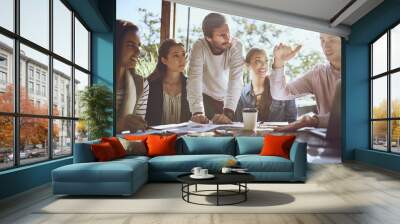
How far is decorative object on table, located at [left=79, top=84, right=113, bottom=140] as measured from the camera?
8.00 m

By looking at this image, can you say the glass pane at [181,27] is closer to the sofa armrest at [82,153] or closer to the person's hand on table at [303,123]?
the person's hand on table at [303,123]

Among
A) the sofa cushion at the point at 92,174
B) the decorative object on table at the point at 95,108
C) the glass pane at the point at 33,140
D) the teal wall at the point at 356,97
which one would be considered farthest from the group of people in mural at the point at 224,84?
the sofa cushion at the point at 92,174

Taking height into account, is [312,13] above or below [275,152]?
above

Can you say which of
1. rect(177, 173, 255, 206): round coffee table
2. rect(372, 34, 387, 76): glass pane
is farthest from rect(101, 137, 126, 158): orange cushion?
rect(372, 34, 387, 76): glass pane

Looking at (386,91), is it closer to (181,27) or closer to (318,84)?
(318,84)

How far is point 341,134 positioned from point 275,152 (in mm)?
3848

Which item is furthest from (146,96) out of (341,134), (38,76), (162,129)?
(341,134)

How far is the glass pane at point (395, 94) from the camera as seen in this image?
26.3ft

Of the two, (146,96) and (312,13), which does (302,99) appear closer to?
(312,13)

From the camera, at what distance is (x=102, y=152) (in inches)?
231

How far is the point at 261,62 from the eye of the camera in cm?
980

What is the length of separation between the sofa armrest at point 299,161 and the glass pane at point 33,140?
13.7 feet

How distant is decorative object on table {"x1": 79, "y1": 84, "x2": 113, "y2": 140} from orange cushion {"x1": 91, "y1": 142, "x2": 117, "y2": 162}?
2.21m

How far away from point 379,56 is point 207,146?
5029 mm
